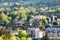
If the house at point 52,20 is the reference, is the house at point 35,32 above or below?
above

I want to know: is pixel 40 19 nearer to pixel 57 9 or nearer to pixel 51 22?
pixel 51 22

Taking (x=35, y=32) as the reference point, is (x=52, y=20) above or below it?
below

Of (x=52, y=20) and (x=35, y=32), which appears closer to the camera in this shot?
(x=35, y=32)

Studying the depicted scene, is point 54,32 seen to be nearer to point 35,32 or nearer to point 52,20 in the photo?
point 35,32

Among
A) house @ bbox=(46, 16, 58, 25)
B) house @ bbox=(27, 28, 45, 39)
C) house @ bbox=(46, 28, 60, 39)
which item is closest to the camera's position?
house @ bbox=(27, 28, 45, 39)

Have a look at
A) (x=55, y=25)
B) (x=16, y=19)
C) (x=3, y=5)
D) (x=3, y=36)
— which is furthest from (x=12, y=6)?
(x=3, y=36)

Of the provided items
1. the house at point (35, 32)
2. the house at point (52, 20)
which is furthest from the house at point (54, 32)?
the house at point (52, 20)

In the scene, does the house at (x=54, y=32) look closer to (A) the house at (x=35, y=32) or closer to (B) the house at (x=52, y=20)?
(A) the house at (x=35, y=32)

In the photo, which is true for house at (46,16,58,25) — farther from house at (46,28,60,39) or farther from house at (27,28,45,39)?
house at (27,28,45,39)

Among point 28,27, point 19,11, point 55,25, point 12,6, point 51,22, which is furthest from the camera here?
point 12,6

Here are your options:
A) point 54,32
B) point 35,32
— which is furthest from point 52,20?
point 35,32

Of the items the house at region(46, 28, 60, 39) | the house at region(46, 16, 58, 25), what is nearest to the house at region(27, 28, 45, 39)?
the house at region(46, 28, 60, 39)
